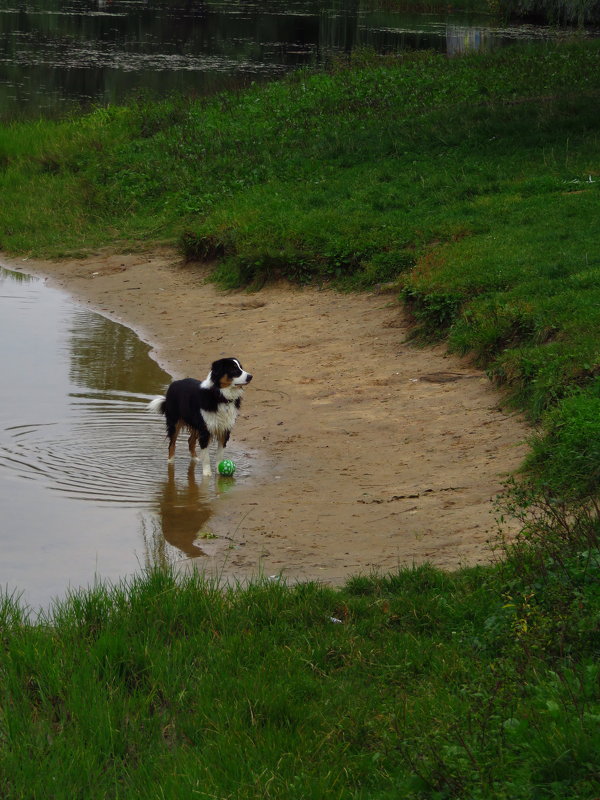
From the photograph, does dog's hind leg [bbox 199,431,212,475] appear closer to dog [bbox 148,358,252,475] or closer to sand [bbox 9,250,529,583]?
dog [bbox 148,358,252,475]

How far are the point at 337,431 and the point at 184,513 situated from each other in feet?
7.22

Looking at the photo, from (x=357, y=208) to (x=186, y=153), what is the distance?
Result: 244 inches

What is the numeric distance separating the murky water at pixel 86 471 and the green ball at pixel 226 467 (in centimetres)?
10

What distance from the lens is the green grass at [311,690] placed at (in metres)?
4.52

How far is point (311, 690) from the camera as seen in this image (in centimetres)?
562

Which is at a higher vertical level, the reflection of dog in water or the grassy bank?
the grassy bank

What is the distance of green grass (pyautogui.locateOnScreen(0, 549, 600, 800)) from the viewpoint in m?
4.52

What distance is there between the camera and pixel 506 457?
9445 millimetres

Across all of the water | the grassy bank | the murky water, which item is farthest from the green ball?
the water

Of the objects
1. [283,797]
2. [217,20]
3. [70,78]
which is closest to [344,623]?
[283,797]

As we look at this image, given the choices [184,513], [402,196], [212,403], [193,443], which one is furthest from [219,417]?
[402,196]

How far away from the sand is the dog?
39 cm

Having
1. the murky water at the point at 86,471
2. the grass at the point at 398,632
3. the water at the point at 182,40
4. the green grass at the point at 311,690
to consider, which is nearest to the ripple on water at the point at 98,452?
the murky water at the point at 86,471

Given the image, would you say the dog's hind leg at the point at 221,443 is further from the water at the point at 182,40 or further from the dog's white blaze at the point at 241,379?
the water at the point at 182,40
